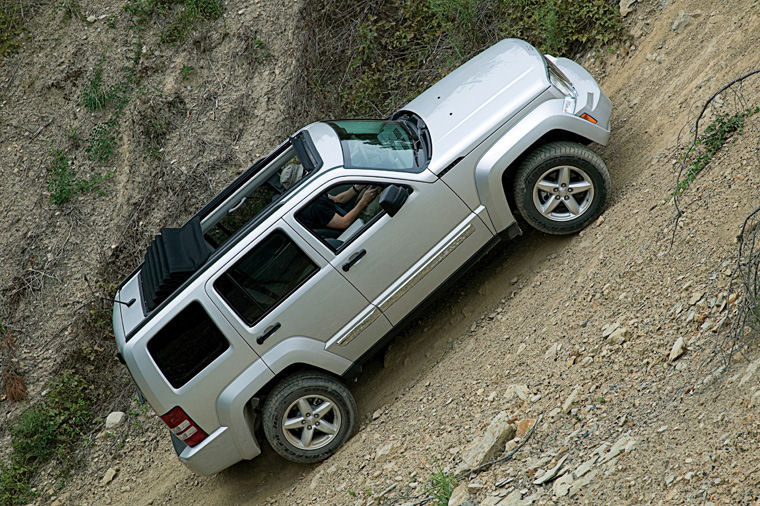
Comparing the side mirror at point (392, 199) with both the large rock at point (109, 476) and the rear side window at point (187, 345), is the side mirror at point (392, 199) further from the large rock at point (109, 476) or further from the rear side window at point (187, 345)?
the large rock at point (109, 476)

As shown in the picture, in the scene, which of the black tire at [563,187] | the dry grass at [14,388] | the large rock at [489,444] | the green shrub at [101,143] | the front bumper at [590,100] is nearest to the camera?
the large rock at [489,444]

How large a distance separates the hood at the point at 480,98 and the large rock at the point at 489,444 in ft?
7.11

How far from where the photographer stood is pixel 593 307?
5.62 m

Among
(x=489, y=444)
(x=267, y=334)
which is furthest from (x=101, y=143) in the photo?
(x=489, y=444)

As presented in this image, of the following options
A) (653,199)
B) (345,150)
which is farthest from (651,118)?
(345,150)

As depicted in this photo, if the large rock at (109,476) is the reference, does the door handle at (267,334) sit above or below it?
above

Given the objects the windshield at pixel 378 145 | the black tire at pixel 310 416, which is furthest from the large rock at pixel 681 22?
the black tire at pixel 310 416

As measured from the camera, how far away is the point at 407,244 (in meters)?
6.22

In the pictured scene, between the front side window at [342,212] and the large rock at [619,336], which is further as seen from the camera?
the front side window at [342,212]

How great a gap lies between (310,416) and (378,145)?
7.62 ft

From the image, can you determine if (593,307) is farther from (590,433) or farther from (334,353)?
(334,353)

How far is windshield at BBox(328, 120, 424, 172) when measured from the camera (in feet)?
20.8

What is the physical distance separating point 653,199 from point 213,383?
147 inches

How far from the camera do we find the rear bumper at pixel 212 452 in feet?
20.1
